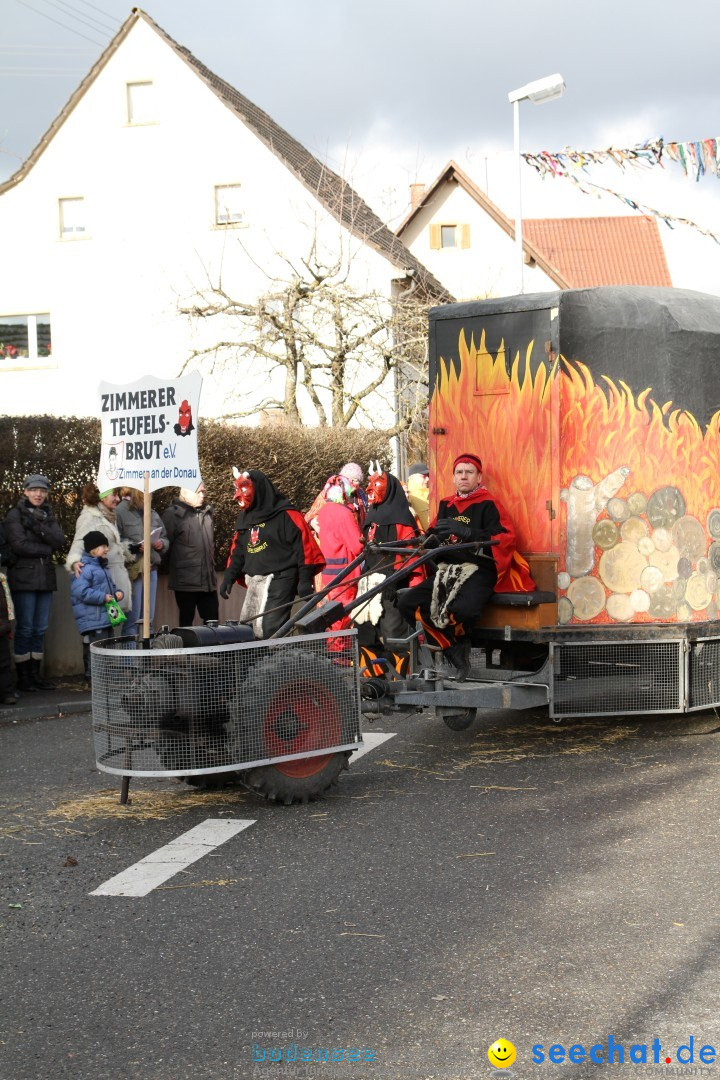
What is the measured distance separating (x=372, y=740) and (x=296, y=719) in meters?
2.44

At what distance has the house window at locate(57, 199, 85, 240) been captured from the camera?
31781 mm

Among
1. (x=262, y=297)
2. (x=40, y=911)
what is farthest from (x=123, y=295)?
(x=40, y=911)

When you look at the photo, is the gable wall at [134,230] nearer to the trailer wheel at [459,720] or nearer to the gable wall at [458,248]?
the gable wall at [458,248]

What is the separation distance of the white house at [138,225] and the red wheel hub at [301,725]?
22643mm

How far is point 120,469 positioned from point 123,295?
22.8m

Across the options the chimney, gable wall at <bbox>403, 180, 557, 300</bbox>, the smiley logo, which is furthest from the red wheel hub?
the chimney

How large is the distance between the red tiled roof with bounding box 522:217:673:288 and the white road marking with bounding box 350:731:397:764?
4941cm

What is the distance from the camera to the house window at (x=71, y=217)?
3178 cm

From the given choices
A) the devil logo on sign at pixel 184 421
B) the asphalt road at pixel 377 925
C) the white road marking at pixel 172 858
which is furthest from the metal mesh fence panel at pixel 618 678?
the devil logo on sign at pixel 184 421

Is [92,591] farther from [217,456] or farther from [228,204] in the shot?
[228,204]

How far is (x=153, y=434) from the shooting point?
9453 millimetres

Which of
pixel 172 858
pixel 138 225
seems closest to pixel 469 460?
pixel 172 858

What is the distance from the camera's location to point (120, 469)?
9.53 metres

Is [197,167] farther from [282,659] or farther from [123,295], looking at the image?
[282,659]
